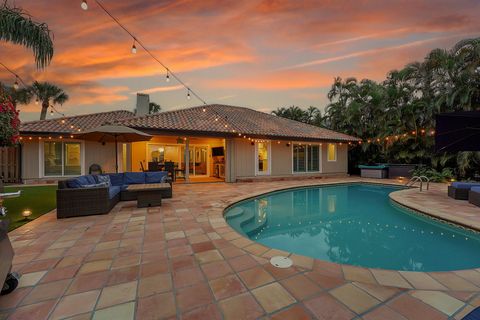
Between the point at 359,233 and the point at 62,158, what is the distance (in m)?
13.1

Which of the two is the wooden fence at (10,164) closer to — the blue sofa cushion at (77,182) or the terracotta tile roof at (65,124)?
the terracotta tile roof at (65,124)

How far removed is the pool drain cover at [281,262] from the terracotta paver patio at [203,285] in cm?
8

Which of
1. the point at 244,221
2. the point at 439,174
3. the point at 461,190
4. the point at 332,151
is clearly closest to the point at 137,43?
the point at 244,221

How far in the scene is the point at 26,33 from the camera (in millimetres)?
5773

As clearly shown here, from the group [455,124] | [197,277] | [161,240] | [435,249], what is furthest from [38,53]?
[435,249]

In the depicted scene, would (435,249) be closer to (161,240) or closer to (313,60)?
(161,240)

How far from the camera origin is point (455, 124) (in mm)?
4012

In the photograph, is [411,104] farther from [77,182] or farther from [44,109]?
[44,109]

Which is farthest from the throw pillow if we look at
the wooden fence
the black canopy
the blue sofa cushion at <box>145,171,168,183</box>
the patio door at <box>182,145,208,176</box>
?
the black canopy

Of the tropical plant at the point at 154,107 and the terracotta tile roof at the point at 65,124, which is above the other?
the tropical plant at the point at 154,107

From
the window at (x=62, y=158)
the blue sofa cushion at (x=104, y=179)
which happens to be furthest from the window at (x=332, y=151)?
the window at (x=62, y=158)

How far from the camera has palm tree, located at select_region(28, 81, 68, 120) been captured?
18.3 meters

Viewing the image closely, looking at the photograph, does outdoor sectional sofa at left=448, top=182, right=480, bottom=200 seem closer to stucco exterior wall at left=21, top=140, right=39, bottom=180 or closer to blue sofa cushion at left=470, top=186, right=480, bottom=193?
blue sofa cushion at left=470, top=186, right=480, bottom=193

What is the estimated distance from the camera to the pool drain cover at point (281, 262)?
270 centimetres
